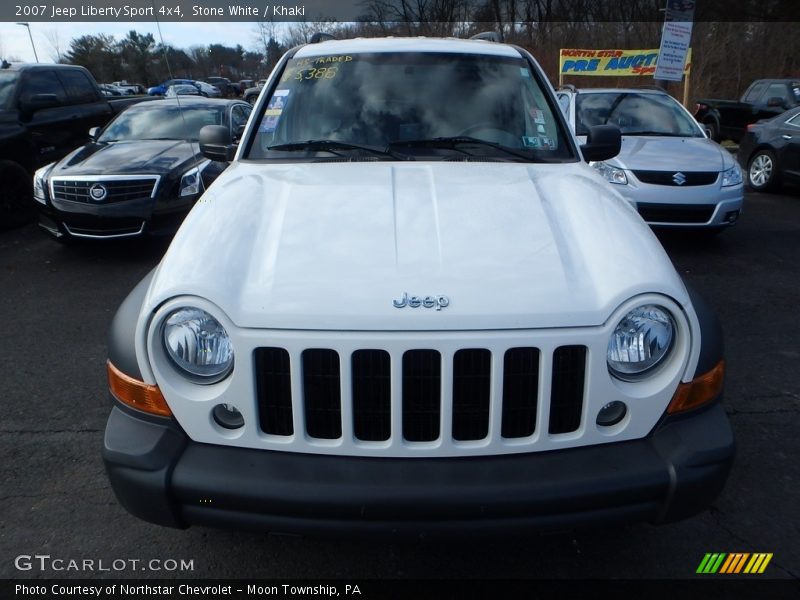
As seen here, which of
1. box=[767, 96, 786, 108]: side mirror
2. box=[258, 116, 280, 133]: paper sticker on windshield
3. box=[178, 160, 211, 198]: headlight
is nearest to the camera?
box=[258, 116, 280, 133]: paper sticker on windshield

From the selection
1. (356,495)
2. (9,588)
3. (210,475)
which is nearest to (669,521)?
(356,495)

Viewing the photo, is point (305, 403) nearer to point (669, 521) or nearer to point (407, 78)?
point (669, 521)

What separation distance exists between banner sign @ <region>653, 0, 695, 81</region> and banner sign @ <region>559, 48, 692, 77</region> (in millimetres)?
4198

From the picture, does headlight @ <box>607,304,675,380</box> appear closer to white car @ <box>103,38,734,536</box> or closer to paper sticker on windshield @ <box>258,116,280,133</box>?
white car @ <box>103,38,734,536</box>

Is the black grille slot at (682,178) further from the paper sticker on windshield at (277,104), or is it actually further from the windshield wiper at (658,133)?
the paper sticker on windshield at (277,104)

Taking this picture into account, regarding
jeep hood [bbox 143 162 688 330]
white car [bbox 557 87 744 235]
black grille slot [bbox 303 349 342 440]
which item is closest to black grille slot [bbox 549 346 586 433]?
jeep hood [bbox 143 162 688 330]

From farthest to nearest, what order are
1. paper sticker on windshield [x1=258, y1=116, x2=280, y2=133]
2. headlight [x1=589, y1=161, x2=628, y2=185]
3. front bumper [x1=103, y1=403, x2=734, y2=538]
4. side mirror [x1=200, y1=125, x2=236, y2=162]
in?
headlight [x1=589, y1=161, x2=628, y2=185] < side mirror [x1=200, y1=125, x2=236, y2=162] < paper sticker on windshield [x1=258, y1=116, x2=280, y2=133] < front bumper [x1=103, y1=403, x2=734, y2=538]

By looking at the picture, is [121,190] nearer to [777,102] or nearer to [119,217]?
[119,217]

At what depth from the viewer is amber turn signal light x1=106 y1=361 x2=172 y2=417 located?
210cm

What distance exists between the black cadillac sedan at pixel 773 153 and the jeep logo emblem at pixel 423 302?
9553 mm

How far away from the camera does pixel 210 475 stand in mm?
1979

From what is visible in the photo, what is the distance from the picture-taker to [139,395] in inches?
84.1

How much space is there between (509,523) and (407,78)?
8.13 feet

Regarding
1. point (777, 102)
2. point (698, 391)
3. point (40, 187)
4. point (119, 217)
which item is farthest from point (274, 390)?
point (777, 102)
